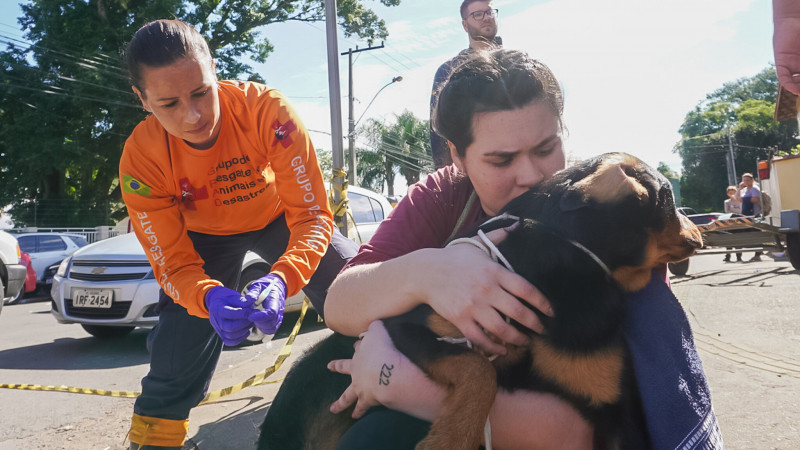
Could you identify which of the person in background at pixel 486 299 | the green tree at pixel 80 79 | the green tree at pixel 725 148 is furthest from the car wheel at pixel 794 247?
the green tree at pixel 725 148

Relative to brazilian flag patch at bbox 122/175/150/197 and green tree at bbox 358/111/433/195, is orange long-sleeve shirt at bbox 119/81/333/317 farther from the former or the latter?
→ green tree at bbox 358/111/433/195

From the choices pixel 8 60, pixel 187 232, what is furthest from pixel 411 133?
pixel 187 232

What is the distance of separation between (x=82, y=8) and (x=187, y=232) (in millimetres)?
25679

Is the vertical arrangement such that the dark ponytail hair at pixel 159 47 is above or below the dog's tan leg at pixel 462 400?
above

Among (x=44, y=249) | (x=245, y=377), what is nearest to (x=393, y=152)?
(x=44, y=249)

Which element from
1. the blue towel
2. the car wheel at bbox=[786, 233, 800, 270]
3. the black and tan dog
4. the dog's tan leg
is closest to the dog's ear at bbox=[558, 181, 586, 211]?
the black and tan dog

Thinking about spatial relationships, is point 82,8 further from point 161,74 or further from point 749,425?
point 749,425

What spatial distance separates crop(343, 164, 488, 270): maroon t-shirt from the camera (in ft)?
5.98

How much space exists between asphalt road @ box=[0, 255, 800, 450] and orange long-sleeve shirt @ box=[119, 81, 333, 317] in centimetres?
124

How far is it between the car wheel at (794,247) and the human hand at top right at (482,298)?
9.14m

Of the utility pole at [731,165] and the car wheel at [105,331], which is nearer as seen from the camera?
the car wheel at [105,331]

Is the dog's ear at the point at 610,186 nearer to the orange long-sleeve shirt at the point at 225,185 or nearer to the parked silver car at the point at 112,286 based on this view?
the orange long-sleeve shirt at the point at 225,185

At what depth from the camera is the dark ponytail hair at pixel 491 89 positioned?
1634 mm

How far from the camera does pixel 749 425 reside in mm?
2623
